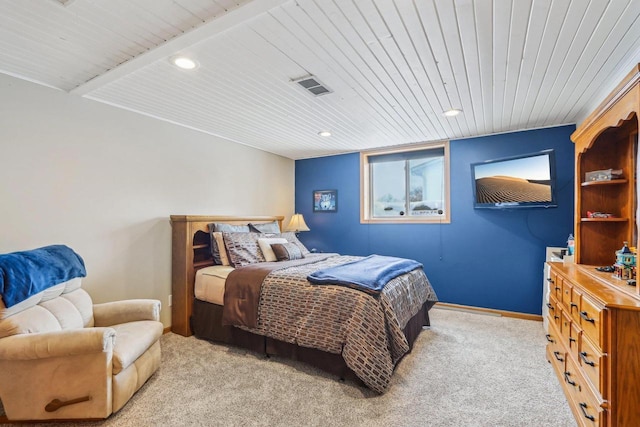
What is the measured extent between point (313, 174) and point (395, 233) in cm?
175

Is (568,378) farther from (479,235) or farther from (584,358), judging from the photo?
(479,235)

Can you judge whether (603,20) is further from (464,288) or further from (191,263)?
(191,263)

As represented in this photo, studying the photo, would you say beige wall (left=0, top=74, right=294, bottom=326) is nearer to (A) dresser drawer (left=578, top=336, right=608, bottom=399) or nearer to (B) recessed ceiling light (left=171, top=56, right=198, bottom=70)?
(B) recessed ceiling light (left=171, top=56, right=198, bottom=70)

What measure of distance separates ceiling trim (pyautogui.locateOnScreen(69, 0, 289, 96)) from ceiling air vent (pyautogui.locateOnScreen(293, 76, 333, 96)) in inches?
30.7

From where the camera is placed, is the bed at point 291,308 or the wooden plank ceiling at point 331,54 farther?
the bed at point 291,308

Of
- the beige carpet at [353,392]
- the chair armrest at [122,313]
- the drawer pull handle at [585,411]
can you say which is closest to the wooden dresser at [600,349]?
the drawer pull handle at [585,411]

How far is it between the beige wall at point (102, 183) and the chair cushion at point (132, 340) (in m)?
0.80

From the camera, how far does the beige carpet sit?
1.90 m

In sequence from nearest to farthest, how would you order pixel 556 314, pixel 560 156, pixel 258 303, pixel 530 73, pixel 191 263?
1. pixel 530 73
2. pixel 556 314
3. pixel 258 303
4. pixel 191 263
5. pixel 560 156

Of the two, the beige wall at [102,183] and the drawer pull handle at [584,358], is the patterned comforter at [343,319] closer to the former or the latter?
the drawer pull handle at [584,358]

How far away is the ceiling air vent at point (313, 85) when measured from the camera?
7.69 feet

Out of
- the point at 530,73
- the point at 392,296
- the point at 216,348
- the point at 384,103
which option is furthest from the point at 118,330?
the point at 530,73

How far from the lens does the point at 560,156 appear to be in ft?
11.7

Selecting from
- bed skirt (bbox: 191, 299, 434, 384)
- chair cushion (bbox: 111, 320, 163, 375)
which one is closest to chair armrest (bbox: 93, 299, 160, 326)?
chair cushion (bbox: 111, 320, 163, 375)
